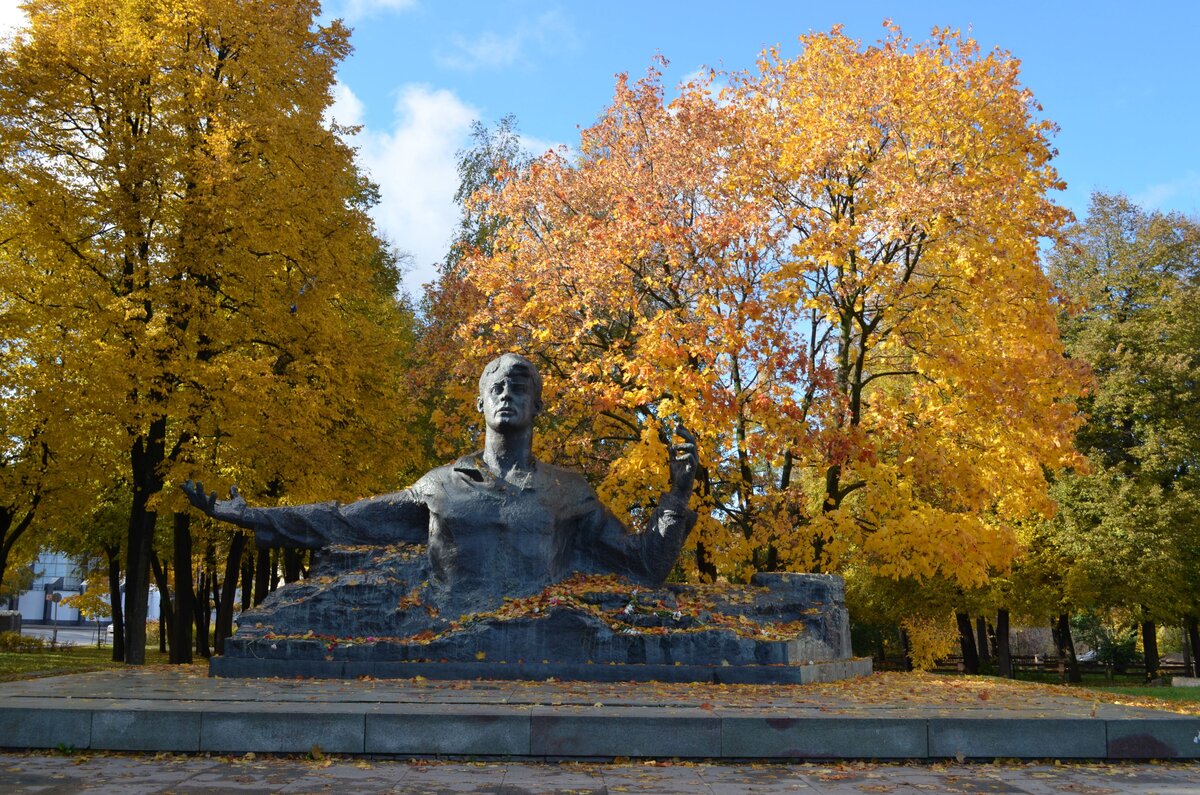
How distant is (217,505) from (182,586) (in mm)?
8028

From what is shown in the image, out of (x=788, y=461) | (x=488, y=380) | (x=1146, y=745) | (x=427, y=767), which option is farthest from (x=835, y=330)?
(x=427, y=767)

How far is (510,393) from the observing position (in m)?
13.3

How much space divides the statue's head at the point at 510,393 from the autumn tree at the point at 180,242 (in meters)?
5.06

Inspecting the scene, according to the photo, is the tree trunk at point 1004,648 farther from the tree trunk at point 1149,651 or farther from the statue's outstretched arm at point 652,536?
the statue's outstretched arm at point 652,536

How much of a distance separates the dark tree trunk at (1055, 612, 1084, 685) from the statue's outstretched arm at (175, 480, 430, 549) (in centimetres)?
2643

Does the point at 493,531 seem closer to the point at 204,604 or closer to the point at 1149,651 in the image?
the point at 204,604

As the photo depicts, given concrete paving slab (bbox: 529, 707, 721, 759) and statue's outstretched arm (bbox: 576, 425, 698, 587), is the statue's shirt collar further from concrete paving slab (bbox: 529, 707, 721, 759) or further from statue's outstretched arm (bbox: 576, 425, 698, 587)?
concrete paving slab (bbox: 529, 707, 721, 759)

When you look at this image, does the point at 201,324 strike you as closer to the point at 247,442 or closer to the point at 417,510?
the point at 247,442

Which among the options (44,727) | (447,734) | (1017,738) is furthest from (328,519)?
(1017,738)

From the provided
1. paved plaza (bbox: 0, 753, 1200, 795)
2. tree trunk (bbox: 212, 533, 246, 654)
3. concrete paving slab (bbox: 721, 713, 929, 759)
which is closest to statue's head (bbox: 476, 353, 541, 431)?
paved plaza (bbox: 0, 753, 1200, 795)

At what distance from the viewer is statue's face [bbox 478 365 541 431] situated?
13156mm

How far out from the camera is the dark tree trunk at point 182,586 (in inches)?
774

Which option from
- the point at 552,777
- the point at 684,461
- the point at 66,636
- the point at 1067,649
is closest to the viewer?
the point at 552,777

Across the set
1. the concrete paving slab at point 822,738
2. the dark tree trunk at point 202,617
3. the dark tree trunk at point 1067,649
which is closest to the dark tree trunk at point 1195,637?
the dark tree trunk at point 1067,649
